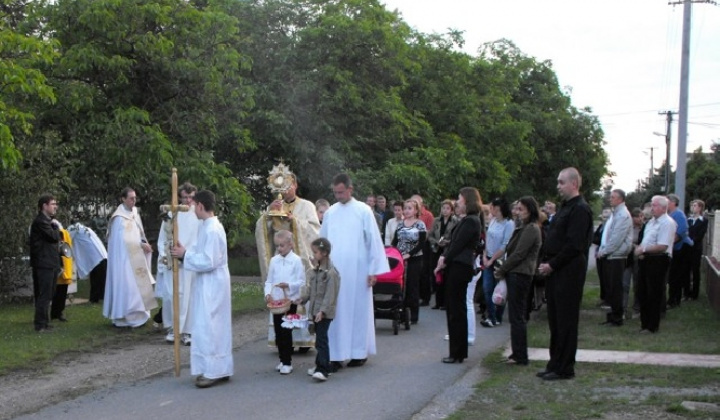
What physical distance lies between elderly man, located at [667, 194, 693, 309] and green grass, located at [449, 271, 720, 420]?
417 centimetres

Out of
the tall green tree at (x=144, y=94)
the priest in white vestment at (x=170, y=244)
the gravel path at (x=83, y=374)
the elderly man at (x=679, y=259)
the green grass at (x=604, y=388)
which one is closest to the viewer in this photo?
the green grass at (x=604, y=388)

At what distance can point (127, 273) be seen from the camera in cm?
1321

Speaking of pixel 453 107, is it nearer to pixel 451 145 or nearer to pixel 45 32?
pixel 451 145

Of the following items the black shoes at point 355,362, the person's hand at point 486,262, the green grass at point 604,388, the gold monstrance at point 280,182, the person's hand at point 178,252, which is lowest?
the black shoes at point 355,362

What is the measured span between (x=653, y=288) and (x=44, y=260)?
28.1 ft

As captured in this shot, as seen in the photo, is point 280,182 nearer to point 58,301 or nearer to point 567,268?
point 567,268

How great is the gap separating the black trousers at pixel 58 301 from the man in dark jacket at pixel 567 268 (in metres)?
7.83

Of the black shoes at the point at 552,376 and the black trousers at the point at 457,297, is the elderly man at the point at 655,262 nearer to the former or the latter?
the black trousers at the point at 457,297

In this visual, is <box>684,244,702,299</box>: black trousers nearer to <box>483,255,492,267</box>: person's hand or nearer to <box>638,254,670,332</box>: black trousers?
<box>638,254,670,332</box>: black trousers

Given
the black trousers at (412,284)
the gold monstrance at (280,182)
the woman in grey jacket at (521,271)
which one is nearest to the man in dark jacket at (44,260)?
the gold monstrance at (280,182)

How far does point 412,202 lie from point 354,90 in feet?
44.2

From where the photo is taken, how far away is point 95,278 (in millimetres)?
16875

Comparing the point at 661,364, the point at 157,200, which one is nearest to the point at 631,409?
the point at 661,364

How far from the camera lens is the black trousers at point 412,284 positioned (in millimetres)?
13719
